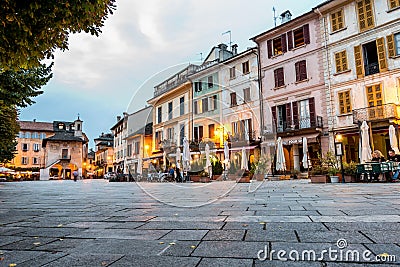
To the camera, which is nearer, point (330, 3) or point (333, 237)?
point (333, 237)

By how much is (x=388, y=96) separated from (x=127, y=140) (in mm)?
32168

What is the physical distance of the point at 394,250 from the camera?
188 cm

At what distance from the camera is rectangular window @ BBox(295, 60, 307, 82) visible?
65.7 ft

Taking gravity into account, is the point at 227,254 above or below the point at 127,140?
below

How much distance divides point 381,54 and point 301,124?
6.00 m

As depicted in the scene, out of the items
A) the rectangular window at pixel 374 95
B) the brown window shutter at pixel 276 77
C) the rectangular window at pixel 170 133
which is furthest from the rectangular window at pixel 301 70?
the rectangular window at pixel 170 133

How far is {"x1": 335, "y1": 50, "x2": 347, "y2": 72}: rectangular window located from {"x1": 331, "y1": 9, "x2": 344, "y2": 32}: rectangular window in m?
1.67

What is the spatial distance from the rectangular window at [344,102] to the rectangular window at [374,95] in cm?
113

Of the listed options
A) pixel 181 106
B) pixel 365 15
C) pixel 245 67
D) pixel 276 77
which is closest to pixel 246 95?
pixel 245 67

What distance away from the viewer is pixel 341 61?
59.8ft

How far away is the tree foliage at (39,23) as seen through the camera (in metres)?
3.46

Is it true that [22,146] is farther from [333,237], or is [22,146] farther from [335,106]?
[333,237]

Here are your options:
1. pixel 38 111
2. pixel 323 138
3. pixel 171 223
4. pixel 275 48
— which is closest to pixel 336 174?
pixel 323 138

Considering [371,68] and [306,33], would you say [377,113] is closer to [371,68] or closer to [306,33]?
[371,68]
